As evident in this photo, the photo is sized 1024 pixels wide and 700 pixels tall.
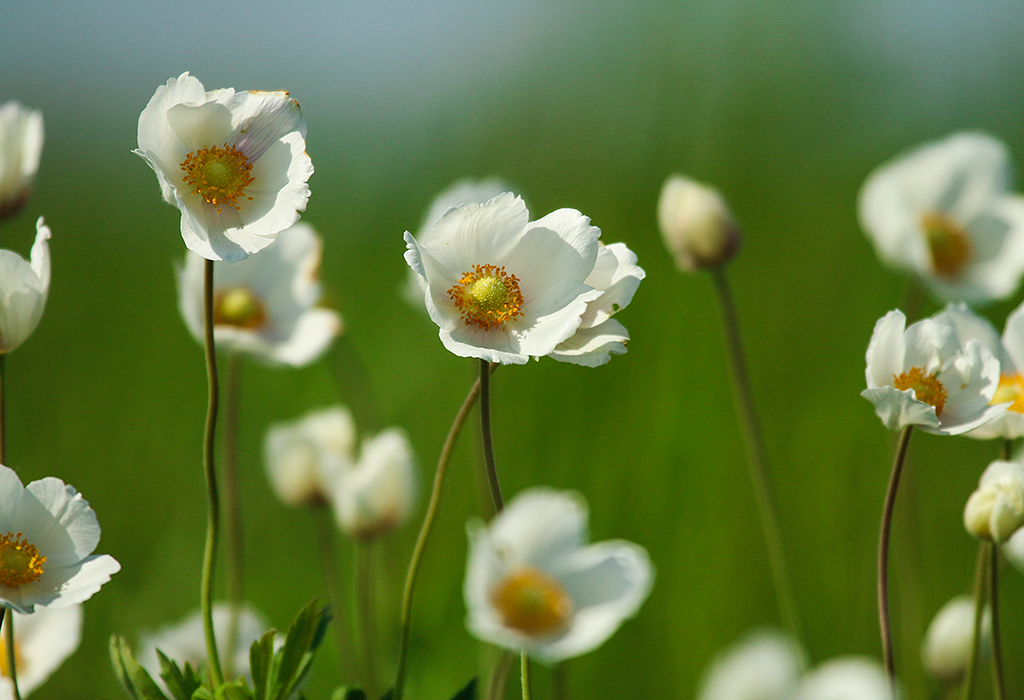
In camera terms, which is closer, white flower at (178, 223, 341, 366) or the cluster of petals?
the cluster of petals

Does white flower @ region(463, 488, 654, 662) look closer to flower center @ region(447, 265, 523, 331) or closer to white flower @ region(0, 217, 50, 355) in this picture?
flower center @ region(447, 265, 523, 331)

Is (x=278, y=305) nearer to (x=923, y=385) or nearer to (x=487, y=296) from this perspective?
(x=487, y=296)

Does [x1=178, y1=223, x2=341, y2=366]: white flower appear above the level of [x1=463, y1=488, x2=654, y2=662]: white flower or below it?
above

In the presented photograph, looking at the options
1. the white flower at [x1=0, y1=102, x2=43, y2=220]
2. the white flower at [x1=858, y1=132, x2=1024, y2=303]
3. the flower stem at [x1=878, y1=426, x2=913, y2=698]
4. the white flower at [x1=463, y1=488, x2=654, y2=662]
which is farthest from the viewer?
the white flower at [x1=858, y1=132, x2=1024, y2=303]

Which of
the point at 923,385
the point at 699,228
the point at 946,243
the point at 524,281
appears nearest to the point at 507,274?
the point at 524,281

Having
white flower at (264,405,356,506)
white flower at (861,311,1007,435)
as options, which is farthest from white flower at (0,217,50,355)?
white flower at (861,311,1007,435)

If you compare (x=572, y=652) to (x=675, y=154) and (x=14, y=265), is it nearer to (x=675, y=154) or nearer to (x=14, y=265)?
(x=14, y=265)
